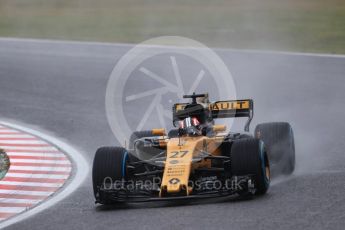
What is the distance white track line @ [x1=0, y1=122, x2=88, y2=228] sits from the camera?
10578 mm

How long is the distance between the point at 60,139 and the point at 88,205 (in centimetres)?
500

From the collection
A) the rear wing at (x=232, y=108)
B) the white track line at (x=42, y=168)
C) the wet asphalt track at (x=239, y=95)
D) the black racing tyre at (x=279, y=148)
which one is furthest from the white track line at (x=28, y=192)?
the black racing tyre at (x=279, y=148)

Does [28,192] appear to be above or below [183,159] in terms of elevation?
below

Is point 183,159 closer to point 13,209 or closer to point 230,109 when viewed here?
point 230,109

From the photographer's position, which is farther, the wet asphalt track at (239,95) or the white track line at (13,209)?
the white track line at (13,209)

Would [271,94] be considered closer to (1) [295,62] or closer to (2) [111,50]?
(1) [295,62]

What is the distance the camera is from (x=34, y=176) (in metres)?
12.4

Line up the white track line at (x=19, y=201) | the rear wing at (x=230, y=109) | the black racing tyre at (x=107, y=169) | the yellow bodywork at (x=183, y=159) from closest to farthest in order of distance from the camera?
the yellow bodywork at (x=183, y=159) → the black racing tyre at (x=107, y=169) → the white track line at (x=19, y=201) → the rear wing at (x=230, y=109)

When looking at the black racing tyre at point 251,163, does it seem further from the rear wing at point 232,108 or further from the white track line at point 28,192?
the white track line at point 28,192

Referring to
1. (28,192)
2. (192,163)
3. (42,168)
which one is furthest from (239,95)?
(192,163)

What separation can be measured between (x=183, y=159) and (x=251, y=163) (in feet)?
2.55

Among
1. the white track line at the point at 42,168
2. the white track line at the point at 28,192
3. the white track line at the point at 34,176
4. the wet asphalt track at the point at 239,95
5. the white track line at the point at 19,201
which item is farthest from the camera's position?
the white track line at the point at 42,168

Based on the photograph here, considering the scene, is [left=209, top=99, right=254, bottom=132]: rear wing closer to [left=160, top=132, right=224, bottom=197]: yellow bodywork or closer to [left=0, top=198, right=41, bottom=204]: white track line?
[left=160, top=132, right=224, bottom=197]: yellow bodywork

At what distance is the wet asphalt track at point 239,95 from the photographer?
891cm
